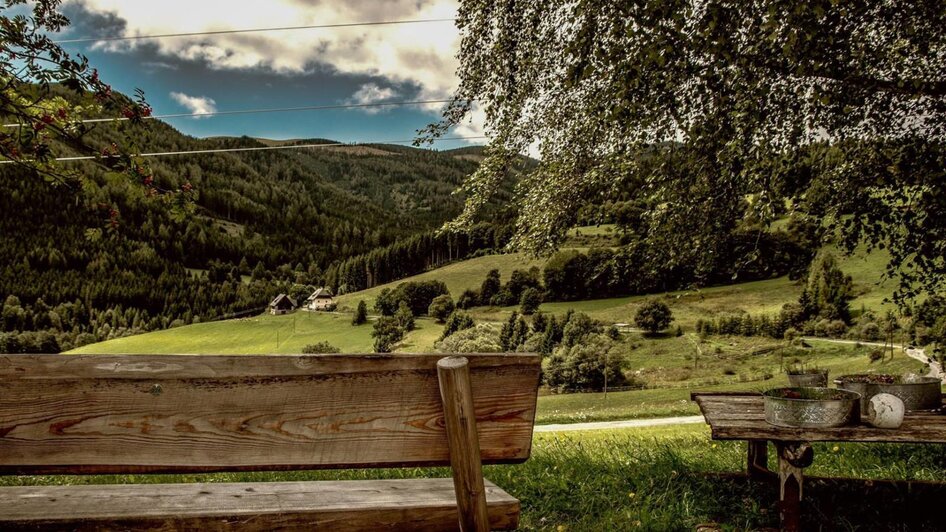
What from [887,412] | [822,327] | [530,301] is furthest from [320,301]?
[887,412]

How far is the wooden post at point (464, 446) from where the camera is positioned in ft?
5.09

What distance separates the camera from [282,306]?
332 feet

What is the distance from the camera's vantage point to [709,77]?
5.32 m

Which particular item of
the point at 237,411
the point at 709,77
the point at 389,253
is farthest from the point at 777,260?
the point at 389,253

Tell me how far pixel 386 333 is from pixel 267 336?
22800mm

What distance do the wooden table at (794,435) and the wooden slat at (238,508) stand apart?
79.6 inches

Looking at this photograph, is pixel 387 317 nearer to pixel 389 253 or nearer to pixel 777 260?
pixel 389 253

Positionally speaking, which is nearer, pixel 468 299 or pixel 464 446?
pixel 464 446

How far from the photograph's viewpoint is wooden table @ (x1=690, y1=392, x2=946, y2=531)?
3125mm

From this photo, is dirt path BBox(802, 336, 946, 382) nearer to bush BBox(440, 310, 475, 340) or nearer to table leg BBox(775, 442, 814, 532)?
table leg BBox(775, 442, 814, 532)

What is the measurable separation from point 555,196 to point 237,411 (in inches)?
256

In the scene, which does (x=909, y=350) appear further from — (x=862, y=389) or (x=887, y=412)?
(x=887, y=412)

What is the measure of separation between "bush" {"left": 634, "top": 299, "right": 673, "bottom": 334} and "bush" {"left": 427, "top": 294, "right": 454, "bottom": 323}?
27.9 metres

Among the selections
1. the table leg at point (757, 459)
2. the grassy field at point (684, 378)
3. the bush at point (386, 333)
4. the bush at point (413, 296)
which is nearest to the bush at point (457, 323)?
the bush at point (386, 333)
